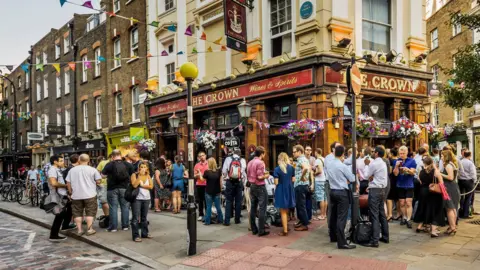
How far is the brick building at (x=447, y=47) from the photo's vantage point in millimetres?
24000

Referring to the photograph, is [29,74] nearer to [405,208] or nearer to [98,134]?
[98,134]

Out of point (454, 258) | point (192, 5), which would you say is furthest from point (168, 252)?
point (192, 5)

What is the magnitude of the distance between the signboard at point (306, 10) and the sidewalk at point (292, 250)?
252 inches

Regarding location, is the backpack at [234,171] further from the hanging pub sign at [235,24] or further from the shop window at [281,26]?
the shop window at [281,26]

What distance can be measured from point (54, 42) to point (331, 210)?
28287 mm

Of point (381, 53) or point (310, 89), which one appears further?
point (381, 53)

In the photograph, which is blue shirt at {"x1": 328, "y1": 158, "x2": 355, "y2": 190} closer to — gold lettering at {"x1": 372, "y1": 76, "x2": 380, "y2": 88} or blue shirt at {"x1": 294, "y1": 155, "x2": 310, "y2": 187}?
blue shirt at {"x1": 294, "y1": 155, "x2": 310, "y2": 187}

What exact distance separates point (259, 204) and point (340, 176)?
6.23ft

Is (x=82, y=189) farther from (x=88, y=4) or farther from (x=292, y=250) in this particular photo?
(x=88, y=4)

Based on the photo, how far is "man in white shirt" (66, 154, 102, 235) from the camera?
26.4 feet

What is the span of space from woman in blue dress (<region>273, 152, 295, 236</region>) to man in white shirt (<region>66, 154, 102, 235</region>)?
13.0 ft

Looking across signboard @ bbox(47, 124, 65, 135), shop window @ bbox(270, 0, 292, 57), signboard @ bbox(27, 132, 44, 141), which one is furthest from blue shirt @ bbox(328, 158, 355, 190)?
signboard @ bbox(27, 132, 44, 141)

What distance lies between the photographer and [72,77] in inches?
1011

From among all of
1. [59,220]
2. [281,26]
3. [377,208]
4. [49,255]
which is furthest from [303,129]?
[49,255]
